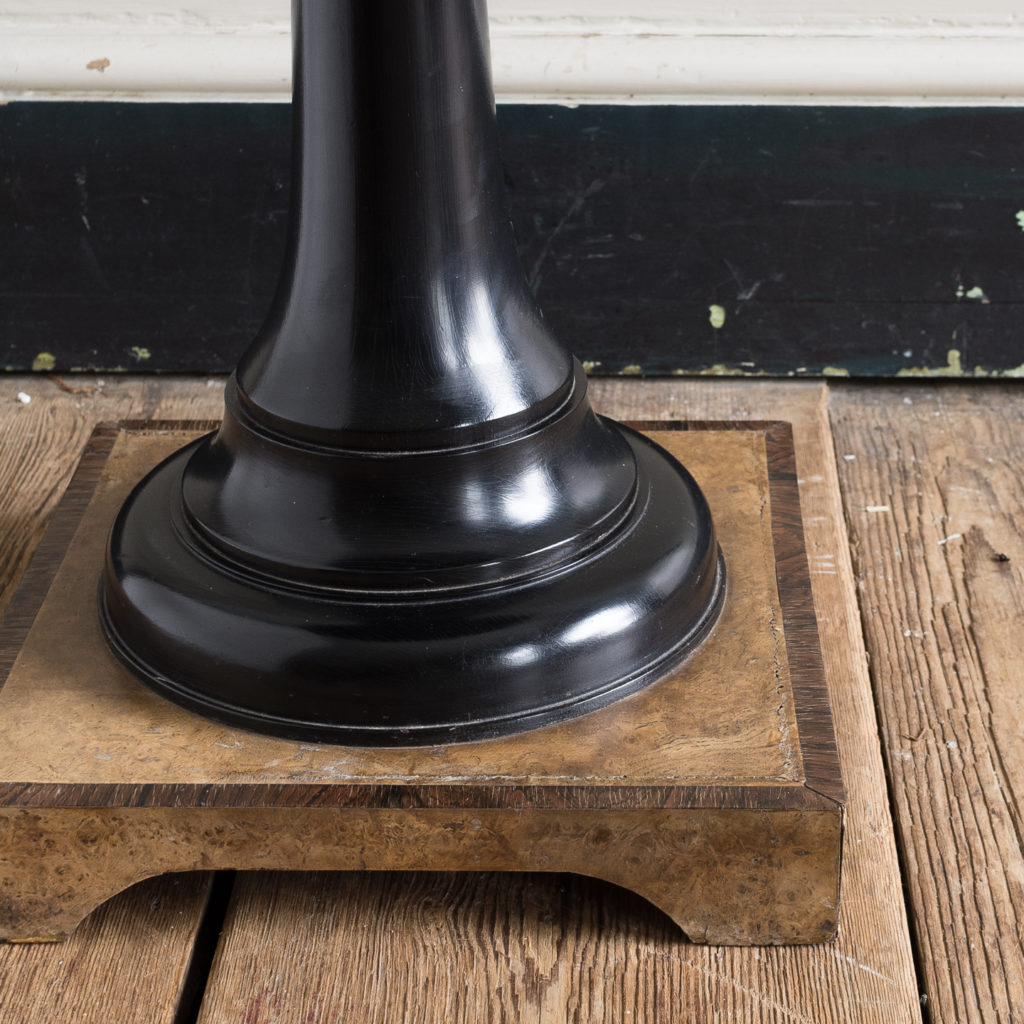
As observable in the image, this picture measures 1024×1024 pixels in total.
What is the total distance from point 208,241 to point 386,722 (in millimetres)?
894

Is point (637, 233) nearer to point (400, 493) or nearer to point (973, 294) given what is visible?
point (973, 294)

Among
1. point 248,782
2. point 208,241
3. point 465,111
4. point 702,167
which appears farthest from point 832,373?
Result: point 248,782

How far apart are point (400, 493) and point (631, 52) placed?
2.64 ft

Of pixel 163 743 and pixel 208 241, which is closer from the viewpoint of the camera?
pixel 163 743

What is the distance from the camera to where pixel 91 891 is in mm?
905

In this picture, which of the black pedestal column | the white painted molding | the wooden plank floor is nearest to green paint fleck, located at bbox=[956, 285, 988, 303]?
the white painted molding

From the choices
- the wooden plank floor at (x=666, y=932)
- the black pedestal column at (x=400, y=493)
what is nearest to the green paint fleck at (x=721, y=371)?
the wooden plank floor at (x=666, y=932)

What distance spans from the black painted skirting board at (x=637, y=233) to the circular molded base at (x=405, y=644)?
707 millimetres

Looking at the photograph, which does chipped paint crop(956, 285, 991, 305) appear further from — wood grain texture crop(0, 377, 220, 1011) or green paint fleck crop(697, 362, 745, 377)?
wood grain texture crop(0, 377, 220, 1011)

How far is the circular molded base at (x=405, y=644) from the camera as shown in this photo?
902 millimetres

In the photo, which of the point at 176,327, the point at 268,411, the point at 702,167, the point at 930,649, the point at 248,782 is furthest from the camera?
the point at 176,327

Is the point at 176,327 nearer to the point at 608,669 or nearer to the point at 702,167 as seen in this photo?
the point at 702,167

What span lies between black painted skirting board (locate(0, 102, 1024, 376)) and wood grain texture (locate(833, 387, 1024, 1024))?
126 mm

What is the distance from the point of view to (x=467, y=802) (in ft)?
2.82
